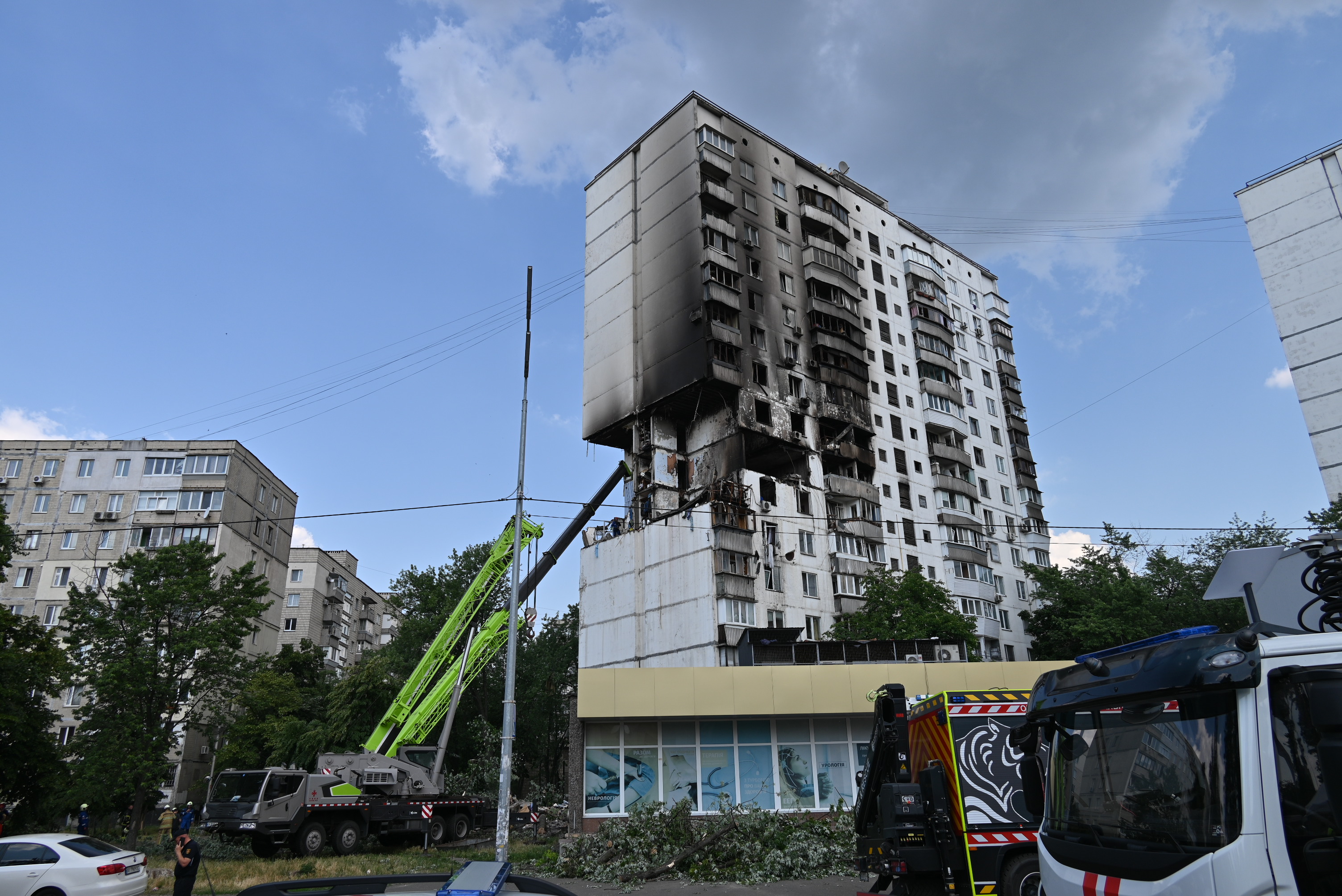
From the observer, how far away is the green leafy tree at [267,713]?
4422cm

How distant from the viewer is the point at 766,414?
170 ft

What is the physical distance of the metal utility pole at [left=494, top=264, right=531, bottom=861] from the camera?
16297 mm

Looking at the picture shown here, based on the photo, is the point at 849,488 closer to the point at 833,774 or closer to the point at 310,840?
the point at 833,774

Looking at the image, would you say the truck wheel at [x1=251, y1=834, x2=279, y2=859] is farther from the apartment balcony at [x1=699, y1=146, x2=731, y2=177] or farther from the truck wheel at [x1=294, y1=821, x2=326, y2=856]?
the apartment balcony at [x1=699, y1=146, x2=731, y2=177]

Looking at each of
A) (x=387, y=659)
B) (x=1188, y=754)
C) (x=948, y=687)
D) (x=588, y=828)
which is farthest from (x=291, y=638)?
(x=1188, y=754)

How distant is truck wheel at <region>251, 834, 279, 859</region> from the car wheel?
62.4 inches

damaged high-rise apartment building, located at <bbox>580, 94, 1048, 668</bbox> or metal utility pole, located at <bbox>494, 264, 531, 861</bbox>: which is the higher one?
damaged high-rise apartment building, located at <bbox>580, 94, 1048, 668</bbox>

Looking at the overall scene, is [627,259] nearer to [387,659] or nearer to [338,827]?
[387,659]

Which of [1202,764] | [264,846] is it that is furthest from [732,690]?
[1202,764]

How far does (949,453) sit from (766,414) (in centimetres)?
1816

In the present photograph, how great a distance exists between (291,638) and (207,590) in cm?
4268

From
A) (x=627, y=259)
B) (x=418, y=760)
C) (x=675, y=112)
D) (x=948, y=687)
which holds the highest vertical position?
(x=675, y=112)

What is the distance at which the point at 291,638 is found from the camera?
72188 millimetres

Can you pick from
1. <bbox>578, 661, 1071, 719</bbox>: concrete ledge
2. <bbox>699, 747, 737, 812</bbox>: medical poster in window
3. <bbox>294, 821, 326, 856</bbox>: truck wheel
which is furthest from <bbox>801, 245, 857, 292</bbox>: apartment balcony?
<bbox>294, 821, 326, 856</bbox>: truck wheel
